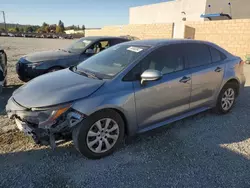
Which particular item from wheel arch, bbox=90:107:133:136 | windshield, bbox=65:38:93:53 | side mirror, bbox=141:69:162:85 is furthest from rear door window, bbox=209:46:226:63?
windshield, bbox=65:38:93:53

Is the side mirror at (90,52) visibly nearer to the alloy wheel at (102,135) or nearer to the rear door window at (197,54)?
the rear door window at (197,54)

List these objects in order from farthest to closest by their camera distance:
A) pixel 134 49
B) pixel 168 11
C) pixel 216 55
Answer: pixel 168 11, pixel 216 55, pixel 134 49

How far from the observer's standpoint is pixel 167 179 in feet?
8.61

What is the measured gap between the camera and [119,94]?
296 cm

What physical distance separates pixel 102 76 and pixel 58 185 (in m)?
1.55

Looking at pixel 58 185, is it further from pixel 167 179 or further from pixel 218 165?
pixel 218 165

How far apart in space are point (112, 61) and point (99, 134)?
4.26 ft

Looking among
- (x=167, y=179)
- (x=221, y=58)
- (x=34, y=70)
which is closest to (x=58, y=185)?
(x=167, y=179)

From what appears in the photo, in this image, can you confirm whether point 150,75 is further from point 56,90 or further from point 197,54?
point 197,54

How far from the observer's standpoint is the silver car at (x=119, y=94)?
2705 mm

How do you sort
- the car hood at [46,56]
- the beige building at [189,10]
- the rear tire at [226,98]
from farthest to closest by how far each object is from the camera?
1. the beige building at [189,10]
2. the car hood at [46,56]
3. the rear tire at [226,98]

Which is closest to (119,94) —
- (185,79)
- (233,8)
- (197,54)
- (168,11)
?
(185,79)

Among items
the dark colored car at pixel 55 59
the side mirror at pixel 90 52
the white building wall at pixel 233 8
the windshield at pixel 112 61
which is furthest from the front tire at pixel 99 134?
Answer: the white building wall at pixel 233 8

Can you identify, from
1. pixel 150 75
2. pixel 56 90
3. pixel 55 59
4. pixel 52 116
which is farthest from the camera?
pixel 55 59
